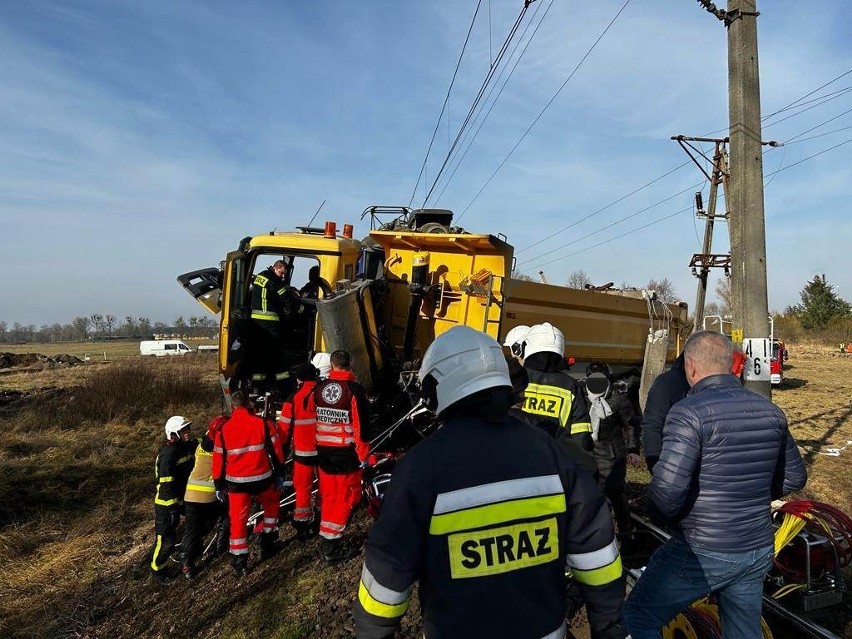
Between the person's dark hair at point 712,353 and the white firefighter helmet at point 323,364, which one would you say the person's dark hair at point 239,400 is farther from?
Answer: the person's dark hair at point 712,353

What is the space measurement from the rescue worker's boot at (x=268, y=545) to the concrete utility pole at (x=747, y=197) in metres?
4.57

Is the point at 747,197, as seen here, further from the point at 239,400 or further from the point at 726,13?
the point at 239,400

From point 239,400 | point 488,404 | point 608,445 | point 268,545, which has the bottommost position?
point 268,545

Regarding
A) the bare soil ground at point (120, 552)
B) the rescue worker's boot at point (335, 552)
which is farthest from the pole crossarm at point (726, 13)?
the rescue worker's boot at point (335, 552)

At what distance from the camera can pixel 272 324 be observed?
6.07 m

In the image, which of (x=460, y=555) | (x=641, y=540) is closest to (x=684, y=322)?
(x=641, y=540)

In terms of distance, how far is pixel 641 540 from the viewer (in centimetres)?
470

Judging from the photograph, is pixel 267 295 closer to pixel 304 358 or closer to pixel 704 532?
pixel 304 358

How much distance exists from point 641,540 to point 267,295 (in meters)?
4.44

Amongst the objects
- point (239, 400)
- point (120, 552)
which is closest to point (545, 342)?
point (239, 400)

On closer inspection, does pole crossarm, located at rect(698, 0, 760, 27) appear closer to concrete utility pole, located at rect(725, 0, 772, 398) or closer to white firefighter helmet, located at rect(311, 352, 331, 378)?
concrete utility pole, located at rect(725, 0, 772, 398)

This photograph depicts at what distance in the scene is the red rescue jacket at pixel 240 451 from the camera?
470cm

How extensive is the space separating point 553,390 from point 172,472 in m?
3.75

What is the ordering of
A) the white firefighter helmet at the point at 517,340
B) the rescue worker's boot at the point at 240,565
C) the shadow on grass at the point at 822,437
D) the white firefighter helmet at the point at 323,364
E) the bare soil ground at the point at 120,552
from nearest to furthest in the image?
the white firefighter helmet at the point at 517,340 → the bare soil ground at the point at 120,552 → the rescue worker's boot at the point at 240,565 → the white firefighter helmet at the point at 323,364 → the shadow on grass at the point at 822,437
